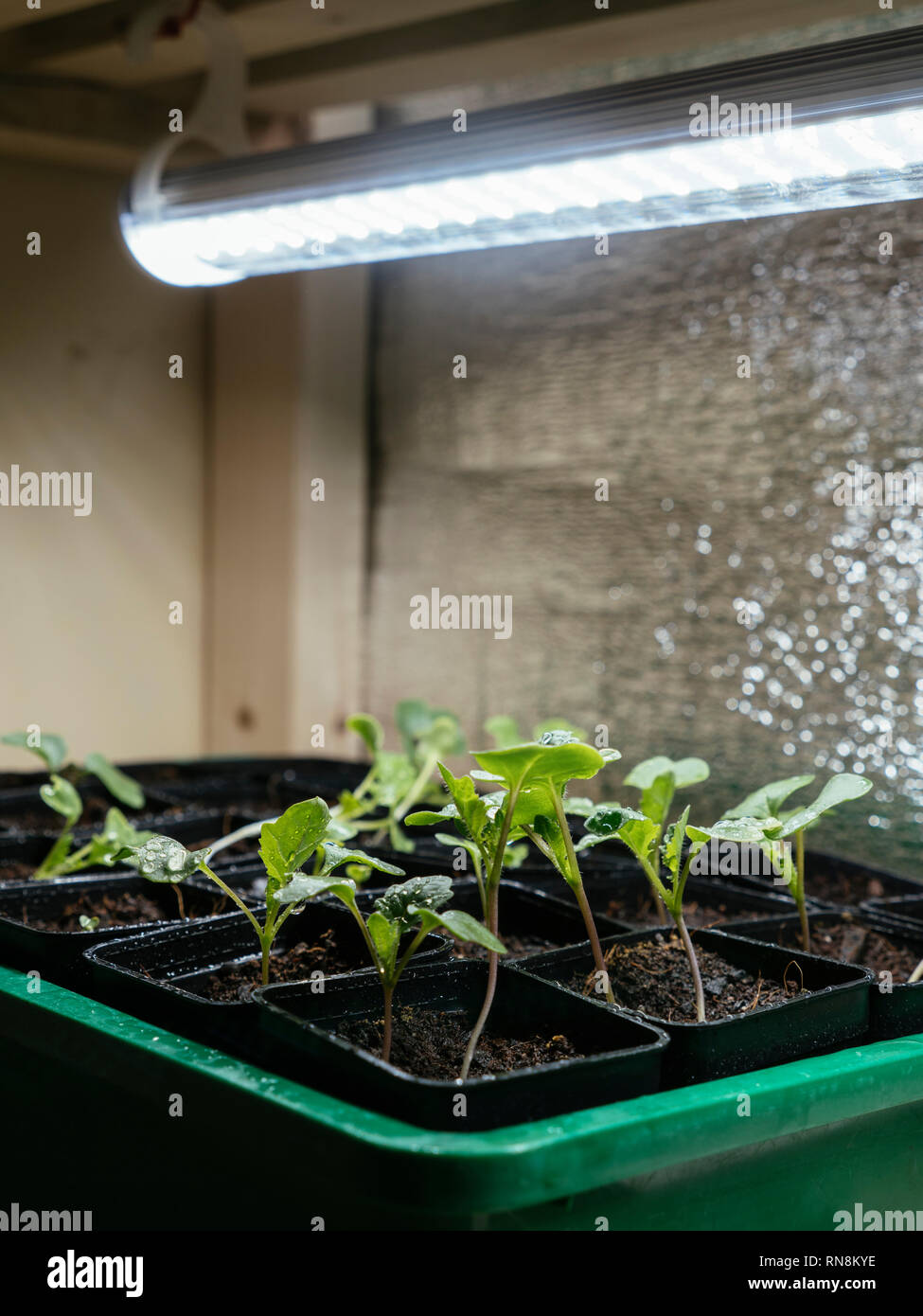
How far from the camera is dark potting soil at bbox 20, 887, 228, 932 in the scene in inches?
52.2

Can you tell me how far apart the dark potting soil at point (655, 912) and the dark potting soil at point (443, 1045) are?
0.42 meters

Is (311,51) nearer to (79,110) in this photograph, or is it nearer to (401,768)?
(79,110)

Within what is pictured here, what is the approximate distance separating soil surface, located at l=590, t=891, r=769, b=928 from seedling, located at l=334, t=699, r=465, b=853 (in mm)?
261

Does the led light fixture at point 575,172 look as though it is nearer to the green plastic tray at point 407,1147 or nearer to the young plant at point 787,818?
the young plant at point 787,818

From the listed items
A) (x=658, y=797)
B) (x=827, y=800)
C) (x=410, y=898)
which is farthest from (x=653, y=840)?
(x=410, y=898)

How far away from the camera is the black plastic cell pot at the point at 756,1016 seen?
93 cm

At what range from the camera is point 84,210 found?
2.28 m

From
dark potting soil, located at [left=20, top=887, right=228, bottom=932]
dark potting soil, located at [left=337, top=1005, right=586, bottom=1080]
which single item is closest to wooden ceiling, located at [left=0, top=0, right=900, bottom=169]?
dark potting soil, located at [left=20, top=887, right=228, bottom=932]

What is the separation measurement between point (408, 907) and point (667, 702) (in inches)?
40.2

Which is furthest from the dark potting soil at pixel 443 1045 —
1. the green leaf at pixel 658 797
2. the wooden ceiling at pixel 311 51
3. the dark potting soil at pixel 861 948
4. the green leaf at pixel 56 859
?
the wooden ceiling at pixel 311 51
